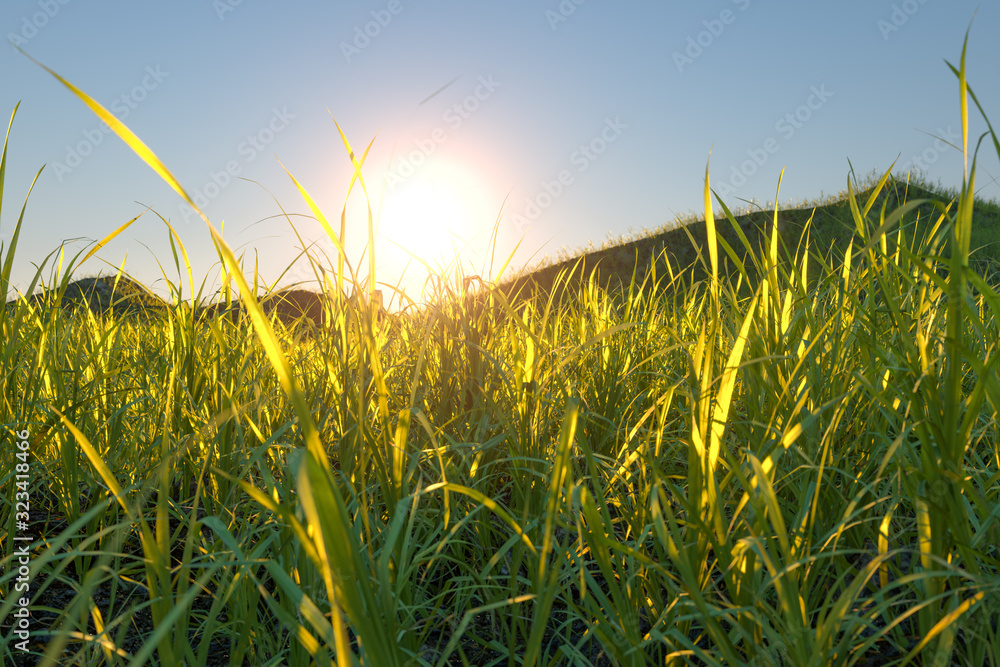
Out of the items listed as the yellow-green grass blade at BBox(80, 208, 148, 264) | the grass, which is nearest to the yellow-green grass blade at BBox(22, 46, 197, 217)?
the grass

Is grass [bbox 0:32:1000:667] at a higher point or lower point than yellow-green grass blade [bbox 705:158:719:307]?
lower

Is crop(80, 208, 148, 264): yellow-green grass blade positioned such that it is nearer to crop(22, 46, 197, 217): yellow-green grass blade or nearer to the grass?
the grass

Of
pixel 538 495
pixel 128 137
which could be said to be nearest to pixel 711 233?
pixel 538 495

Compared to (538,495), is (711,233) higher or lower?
higher

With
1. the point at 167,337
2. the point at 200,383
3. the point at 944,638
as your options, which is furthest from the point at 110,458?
the point at 944,638

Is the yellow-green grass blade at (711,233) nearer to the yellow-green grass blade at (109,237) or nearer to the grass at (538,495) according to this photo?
the grass at (538,495)

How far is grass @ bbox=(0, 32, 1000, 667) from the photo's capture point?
0.60 meters

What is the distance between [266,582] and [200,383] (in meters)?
0.67

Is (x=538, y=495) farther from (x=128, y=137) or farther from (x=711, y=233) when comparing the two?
(x=128, y=137)

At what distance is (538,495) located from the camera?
110 cm

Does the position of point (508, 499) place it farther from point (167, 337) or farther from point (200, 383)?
point (167, 337)

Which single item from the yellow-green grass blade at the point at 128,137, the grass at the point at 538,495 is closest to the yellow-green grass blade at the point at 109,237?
the grass at the point at 538,495

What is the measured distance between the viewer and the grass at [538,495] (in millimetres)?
598

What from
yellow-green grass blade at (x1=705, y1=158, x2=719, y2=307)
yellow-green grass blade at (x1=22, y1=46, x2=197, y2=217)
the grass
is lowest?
the grass
